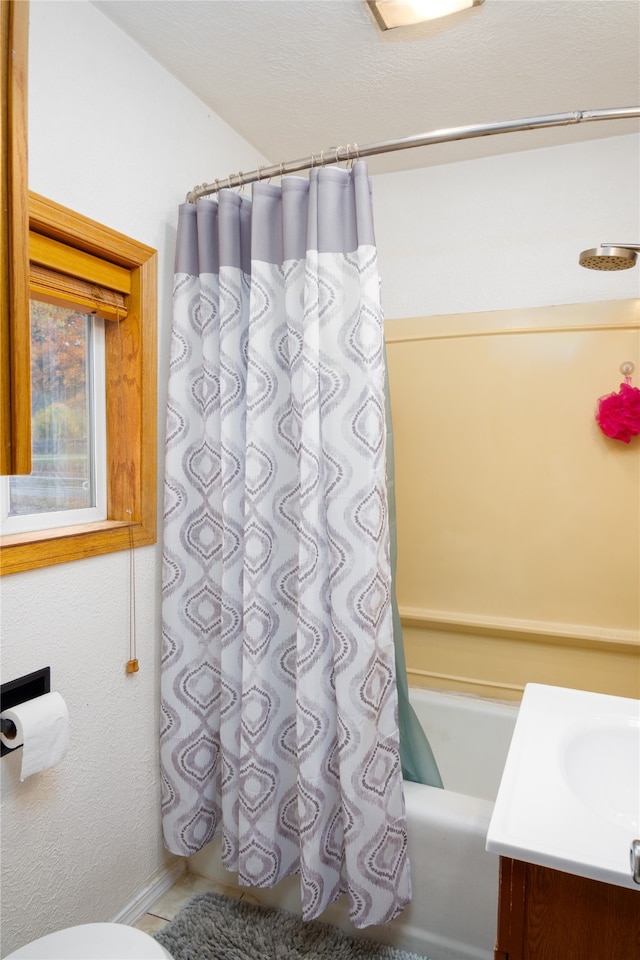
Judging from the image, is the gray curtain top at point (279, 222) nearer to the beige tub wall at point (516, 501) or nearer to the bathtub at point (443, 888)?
the beige tub wall at point (516, 501)

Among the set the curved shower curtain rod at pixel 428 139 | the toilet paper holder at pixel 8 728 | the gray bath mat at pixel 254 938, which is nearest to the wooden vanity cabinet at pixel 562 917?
the gray bath mat at pixel 254 938

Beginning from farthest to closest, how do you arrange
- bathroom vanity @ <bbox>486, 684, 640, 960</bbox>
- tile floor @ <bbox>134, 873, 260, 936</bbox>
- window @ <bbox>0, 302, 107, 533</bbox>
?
tile floor @ <bbox>134, 873, 260, 936</bbox> → window @ <bbox>0, 302, 107, 533</bbox> → bathroom vanity @ <bbox>486, 684, 640, 960</bbox>

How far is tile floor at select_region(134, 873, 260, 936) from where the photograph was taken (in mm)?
1731

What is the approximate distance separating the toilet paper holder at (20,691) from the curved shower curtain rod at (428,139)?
54.2 inches

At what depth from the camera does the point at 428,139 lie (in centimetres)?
150

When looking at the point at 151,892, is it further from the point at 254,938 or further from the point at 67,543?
the point at 67,543

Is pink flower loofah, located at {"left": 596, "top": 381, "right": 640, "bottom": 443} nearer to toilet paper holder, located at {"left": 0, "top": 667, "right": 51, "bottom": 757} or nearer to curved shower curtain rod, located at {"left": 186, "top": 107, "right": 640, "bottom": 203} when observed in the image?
curved shower curtain rod, located at {"left": 186, "top": 107, "right": 640, "bottom": 203}

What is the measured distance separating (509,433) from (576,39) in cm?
124

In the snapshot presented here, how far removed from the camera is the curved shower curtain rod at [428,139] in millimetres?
1415

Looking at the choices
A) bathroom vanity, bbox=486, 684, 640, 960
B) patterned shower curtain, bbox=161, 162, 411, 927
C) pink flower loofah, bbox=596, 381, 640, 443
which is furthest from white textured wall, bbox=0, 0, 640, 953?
bathroom vanity, bbox=486, 684, 640, 960

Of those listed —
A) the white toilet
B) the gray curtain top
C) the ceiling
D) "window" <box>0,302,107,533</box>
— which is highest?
the ceiling

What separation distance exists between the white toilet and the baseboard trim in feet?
1.99

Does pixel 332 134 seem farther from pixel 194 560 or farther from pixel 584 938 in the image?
pixel 584 938

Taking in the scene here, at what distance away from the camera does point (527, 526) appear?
2.32m
